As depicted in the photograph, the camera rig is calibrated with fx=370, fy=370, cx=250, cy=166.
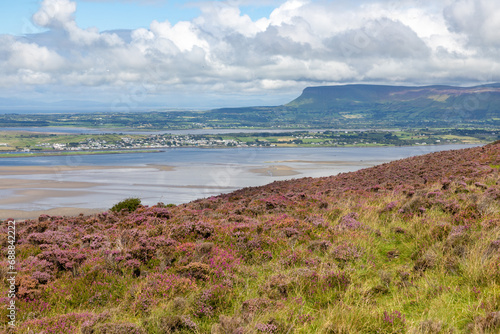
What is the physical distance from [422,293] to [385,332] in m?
1.54

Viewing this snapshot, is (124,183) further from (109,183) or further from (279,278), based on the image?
(279,278)

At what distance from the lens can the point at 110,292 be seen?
24.6 ft

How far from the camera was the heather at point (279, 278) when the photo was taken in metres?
5.96

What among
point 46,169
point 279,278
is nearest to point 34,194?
point 46,169

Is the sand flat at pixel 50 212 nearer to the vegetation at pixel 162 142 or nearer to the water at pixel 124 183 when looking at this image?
the water at pixel 124 183

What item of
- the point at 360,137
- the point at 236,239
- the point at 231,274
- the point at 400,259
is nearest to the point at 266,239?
the point at 236,239

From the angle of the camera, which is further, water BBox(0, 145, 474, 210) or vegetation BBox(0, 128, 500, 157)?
vegetation BBox(0, 128, 500, 157)

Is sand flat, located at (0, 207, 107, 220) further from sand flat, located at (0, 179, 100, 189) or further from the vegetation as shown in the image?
the vegetation

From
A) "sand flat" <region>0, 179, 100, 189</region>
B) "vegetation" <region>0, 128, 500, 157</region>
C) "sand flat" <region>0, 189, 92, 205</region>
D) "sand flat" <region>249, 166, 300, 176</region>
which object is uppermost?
"vegetation" <region>0, 128, 500, 157</region>

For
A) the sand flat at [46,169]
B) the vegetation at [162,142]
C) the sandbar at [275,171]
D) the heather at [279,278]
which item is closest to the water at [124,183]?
the sandbar at [275,171]

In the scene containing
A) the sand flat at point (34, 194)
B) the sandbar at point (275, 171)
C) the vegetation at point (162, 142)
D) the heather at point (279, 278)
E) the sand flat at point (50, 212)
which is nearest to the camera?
the heather at point (279, 278)

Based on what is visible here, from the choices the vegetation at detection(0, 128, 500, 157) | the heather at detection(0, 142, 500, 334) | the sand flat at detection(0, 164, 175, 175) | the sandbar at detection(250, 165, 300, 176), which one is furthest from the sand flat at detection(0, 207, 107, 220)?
the vegetation at detection(0, 128, 500, 157)

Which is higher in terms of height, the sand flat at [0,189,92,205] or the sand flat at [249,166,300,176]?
the sand flat at [249,166,300,176]

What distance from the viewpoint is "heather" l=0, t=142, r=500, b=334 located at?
596cm
